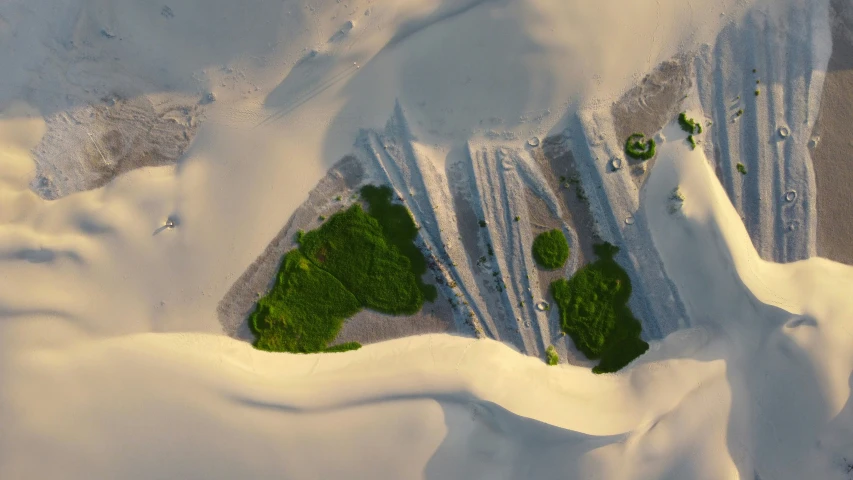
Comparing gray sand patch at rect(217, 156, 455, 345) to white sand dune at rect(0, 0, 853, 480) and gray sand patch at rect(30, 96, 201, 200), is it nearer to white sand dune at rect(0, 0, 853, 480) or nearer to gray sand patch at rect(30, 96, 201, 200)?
white sand dune at rect(0, 0, 853, 480)

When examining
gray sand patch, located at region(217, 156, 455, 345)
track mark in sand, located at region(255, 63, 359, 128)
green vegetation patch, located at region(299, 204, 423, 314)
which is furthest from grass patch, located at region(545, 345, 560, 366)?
track mark in sand, located at region(255, 63, 359, 128)

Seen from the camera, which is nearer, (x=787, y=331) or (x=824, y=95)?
(x=787, y=331)

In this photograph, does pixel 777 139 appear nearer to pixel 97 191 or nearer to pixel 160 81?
pixel 160 81

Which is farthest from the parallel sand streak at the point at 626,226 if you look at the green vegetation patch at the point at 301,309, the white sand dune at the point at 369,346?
the green vegetation patch at the point at 301,309

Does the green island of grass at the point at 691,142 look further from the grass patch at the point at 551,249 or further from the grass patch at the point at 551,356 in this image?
the grass patch at the point at 551,356

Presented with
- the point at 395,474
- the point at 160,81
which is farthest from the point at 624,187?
the point at 160,81
